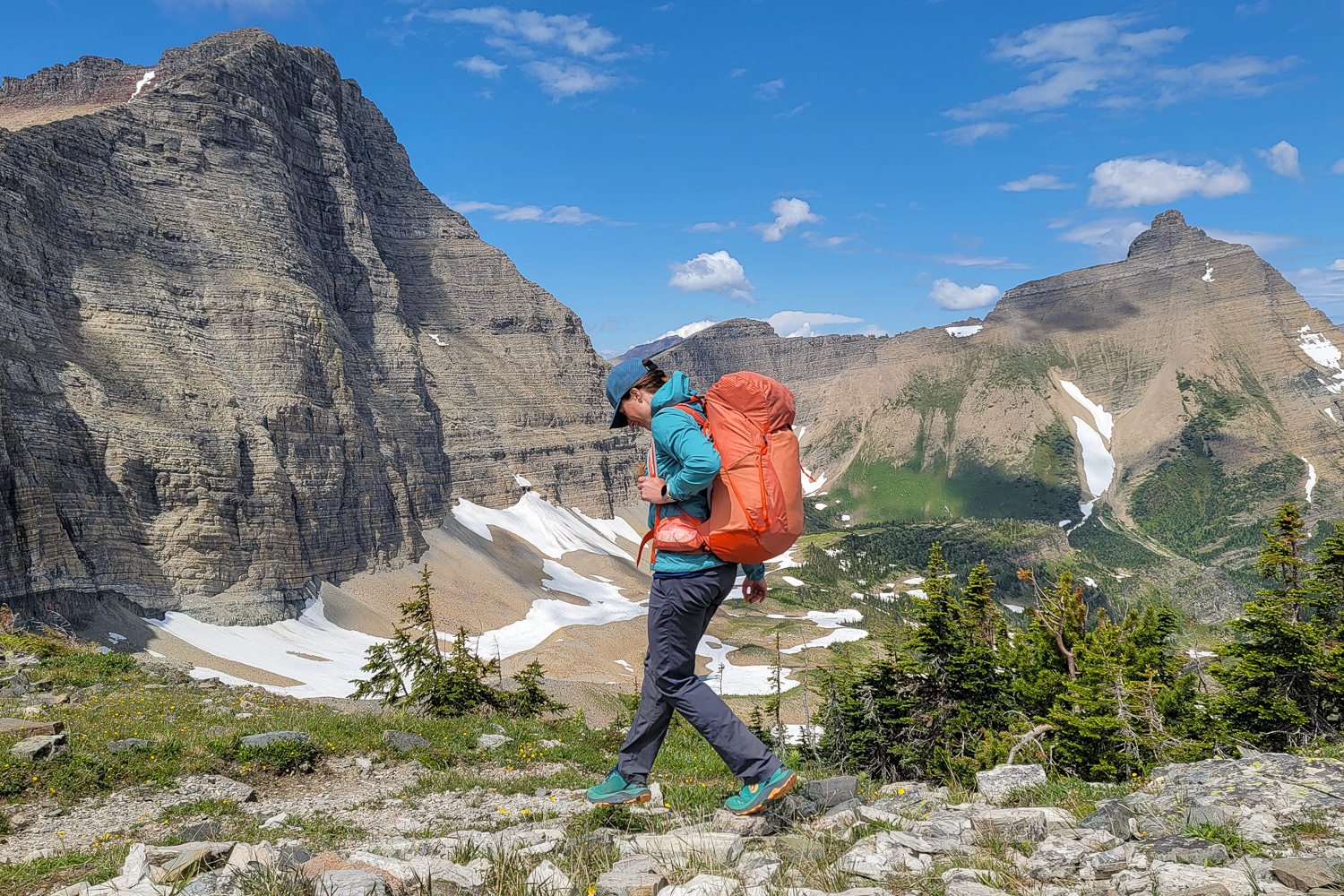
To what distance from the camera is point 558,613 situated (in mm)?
96188

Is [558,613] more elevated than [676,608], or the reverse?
[676,608]

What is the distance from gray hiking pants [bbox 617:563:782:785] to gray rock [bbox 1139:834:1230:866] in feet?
9.22

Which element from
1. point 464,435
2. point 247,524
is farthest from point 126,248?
point 464,435

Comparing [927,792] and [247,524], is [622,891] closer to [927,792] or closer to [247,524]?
[927,792]

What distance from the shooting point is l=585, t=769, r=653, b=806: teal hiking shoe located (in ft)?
24.3

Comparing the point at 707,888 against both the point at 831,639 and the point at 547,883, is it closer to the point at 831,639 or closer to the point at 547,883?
the point at 547,883

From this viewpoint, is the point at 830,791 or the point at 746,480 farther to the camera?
the point at 830,791

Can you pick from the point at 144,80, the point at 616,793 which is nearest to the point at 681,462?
the point at 616,793

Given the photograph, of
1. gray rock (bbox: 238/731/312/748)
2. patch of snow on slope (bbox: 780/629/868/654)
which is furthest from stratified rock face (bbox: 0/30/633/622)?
patch of snow on slope (bbox: 780/629/868/654)

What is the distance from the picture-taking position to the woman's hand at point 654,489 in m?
6.81

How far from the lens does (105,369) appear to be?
63.6 meters

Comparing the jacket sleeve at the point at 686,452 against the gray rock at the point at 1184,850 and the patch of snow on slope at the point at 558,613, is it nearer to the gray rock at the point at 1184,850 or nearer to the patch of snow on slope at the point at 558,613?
the gray rock at the point at 1184,850

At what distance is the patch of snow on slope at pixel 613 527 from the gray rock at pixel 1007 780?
131m

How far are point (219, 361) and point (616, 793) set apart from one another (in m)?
81.1
